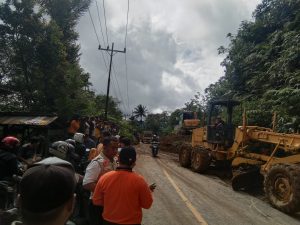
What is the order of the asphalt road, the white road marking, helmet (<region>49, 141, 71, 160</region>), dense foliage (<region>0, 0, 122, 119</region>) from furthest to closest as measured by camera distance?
dense foliage (<region>0, 0, 122, 119</region>) → the asphalt road → the white road marking → helmet (<region>49, 141, 71, 160</region>)

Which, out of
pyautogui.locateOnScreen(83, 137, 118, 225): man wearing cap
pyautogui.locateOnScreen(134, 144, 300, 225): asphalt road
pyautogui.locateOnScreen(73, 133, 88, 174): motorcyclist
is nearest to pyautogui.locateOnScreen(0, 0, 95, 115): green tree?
pyautogui.locateOnScreen(134, 144, 300, 225): asphalt road

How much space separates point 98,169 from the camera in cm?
553

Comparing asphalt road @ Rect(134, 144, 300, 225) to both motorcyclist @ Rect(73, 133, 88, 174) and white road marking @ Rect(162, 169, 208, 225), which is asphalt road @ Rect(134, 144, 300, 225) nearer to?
white road marking @ Rect(162, 169, 208, 225)

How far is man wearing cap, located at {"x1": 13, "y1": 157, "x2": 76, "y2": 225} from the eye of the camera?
2.00 meters

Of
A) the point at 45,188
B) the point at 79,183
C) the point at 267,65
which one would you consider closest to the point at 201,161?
the point at 79,183

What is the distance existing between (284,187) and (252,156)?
4056 millimetres

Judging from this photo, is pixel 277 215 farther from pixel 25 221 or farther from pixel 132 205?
pixel 25 221

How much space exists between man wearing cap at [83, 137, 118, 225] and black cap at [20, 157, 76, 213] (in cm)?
314

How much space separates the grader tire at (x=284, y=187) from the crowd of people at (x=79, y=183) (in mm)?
5172

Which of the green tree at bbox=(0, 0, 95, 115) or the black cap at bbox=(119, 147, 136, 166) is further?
the green tree at bbox=(0, 0, 95, 115)

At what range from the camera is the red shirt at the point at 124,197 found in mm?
4586

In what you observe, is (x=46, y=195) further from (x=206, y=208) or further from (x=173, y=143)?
(x=173, y=143)

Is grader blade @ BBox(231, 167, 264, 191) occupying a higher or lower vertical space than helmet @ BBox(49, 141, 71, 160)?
lower

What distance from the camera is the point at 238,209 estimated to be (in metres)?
10.5
